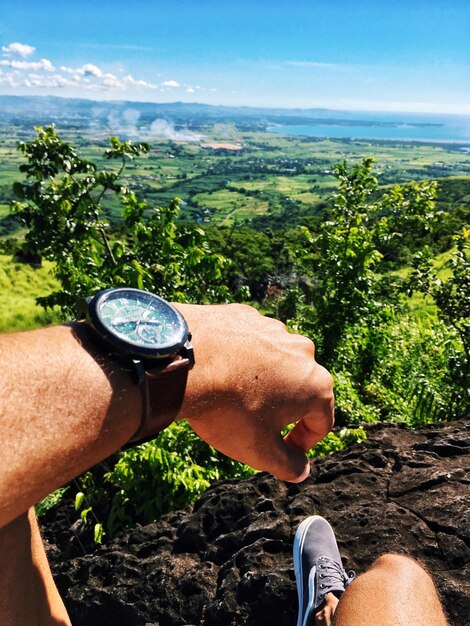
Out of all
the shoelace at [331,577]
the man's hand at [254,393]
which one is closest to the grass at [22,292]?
the shoelace at [331,577]

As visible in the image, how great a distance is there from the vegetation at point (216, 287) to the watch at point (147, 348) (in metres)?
3.13

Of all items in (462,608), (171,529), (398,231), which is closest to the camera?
(462,608)

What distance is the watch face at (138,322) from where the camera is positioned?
51.4 inches

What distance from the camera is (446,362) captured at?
772cm

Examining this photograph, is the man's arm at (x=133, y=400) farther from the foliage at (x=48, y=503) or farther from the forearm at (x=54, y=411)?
the foliage at (x=48, y=503)

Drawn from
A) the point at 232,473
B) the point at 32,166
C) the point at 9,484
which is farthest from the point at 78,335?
the point at 32,166

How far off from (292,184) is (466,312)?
175m

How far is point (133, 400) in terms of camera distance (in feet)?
4.07

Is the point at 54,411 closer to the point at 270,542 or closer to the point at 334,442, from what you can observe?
the point at 270,542

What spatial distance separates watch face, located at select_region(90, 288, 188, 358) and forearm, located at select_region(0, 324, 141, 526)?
75 millimetres

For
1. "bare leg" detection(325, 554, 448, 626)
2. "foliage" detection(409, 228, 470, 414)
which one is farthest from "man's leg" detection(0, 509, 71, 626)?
"foliage" detection(409, 228, 470, 414)

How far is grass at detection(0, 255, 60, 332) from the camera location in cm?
2450

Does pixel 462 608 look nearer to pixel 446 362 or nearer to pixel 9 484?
pixel 9 484

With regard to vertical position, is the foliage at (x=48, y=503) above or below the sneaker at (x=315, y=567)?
below
